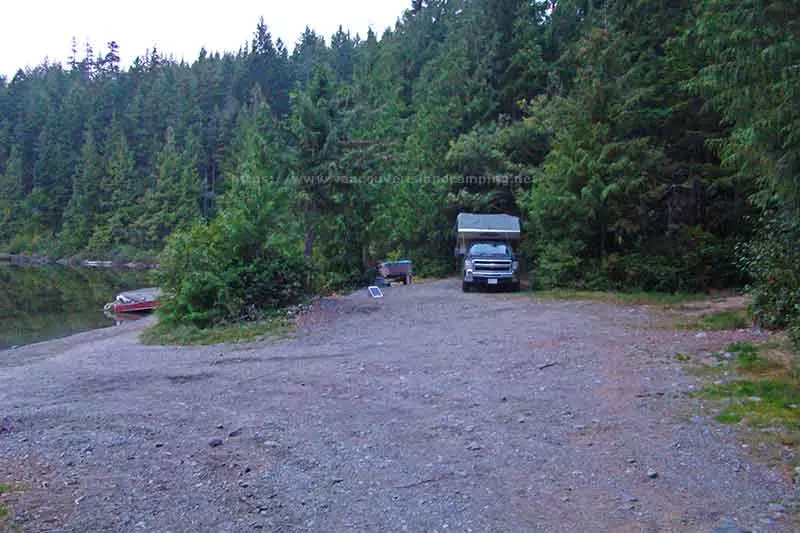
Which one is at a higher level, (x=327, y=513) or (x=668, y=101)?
(x=668, y=101)

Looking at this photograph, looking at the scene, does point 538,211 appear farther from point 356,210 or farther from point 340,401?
point 340,401

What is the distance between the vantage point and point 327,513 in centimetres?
476

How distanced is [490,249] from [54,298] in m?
25.5

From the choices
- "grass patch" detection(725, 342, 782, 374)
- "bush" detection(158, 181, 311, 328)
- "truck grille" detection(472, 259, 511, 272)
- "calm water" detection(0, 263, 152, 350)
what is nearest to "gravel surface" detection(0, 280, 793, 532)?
"grass patch" detection(725, 342, 782, 374)

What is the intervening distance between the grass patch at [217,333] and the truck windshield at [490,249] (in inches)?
312

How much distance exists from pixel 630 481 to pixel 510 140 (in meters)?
24.2

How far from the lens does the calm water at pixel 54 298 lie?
24587 mm

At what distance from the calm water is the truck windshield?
998 centimetres

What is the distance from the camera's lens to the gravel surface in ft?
15.4

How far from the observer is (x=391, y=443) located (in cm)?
638

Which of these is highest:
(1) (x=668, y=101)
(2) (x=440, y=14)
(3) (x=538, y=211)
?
(2) (x=440, y=14)

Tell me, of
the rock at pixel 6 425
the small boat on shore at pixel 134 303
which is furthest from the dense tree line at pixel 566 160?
the rock at pixel 6 425

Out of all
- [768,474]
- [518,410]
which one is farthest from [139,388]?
[768,474]

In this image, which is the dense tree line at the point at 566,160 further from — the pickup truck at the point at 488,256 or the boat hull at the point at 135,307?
the boat hull at the point at 135,307
